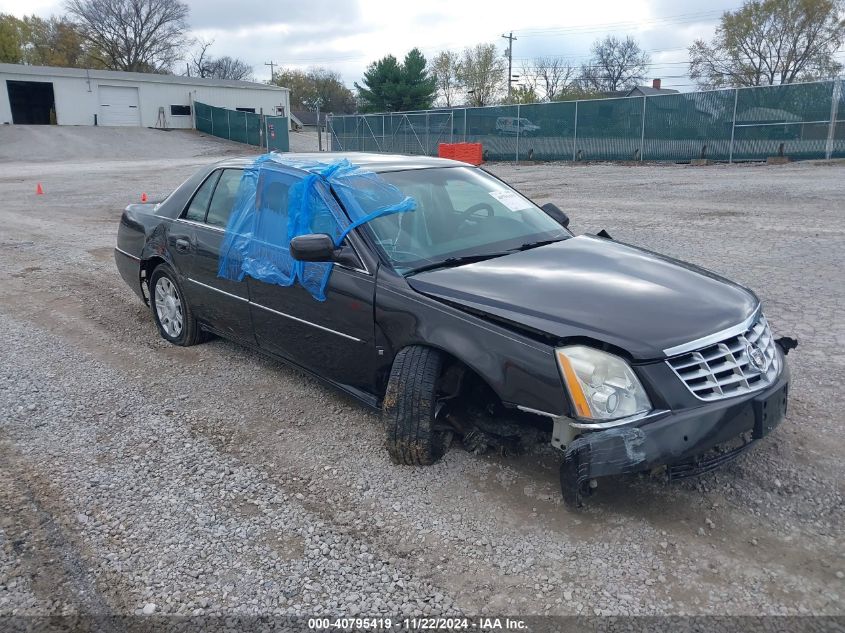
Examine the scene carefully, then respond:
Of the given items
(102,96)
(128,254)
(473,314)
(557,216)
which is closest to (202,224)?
(128,254)

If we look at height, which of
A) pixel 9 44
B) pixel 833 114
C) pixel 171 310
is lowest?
pixel 171 310

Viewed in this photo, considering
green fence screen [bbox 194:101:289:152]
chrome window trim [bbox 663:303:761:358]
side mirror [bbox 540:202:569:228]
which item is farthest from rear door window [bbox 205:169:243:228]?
green fence screen [bbox 194:101:289:152]

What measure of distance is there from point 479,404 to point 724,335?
48.0 inches

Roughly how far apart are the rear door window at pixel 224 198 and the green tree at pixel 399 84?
4909 cm

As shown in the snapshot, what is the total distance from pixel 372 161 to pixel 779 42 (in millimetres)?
55090

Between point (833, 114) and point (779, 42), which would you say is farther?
point (779, 42)

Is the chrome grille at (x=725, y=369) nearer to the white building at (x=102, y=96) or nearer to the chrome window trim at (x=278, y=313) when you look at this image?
the chrome window trim at (x=278, y=313)

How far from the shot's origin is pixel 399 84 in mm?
51688

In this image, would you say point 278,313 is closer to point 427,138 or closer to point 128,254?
point 128,254

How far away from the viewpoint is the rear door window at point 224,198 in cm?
496

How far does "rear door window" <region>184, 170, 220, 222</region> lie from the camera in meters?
5.24

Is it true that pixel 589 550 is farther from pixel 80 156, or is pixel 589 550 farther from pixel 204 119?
pixel 204 119

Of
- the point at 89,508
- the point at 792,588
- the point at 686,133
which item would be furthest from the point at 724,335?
the point at 686,133

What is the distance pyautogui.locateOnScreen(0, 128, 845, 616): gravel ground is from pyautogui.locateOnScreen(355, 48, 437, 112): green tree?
49.4 m
